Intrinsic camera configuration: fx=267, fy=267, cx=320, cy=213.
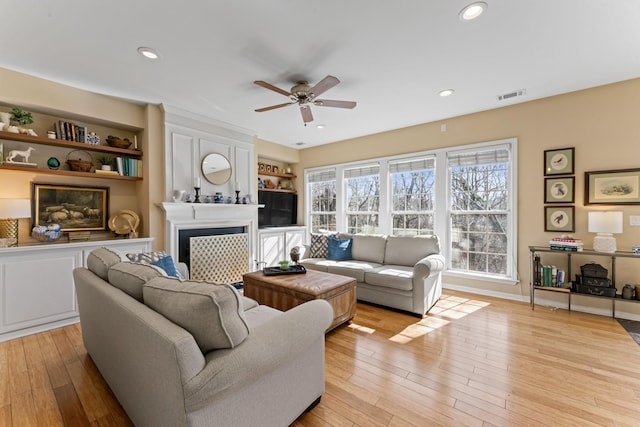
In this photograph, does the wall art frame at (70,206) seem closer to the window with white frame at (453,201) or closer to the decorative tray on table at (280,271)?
the decorative tray on table at (280,271)

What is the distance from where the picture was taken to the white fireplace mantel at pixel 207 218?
369 centimetres

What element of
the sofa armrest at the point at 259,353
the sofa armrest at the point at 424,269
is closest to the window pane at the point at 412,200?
the sofa armrest at the point at 424,269

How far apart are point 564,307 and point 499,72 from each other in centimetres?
297

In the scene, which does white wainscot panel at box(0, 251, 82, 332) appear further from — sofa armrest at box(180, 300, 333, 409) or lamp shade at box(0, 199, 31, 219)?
sofa armrest at box(180, 300, 333, 409)

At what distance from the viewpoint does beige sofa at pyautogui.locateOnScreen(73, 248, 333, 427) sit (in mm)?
1059

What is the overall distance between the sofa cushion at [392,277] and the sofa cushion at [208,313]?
2292 mm

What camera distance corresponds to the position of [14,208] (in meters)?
2.66

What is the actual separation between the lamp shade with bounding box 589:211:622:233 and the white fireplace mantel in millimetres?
4570

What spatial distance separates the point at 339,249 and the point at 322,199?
195cm

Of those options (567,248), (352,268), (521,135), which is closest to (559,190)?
(567,248)

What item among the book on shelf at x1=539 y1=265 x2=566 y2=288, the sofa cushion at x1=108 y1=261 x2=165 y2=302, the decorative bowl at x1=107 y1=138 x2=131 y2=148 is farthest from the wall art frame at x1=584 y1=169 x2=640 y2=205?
the decorative bowl at x1=107 y1=138 x2=131 y2=148

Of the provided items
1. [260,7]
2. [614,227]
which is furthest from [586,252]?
[260,7]

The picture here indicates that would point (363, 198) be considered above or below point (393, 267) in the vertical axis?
above

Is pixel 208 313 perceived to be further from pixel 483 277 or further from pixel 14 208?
pixel 483 277
